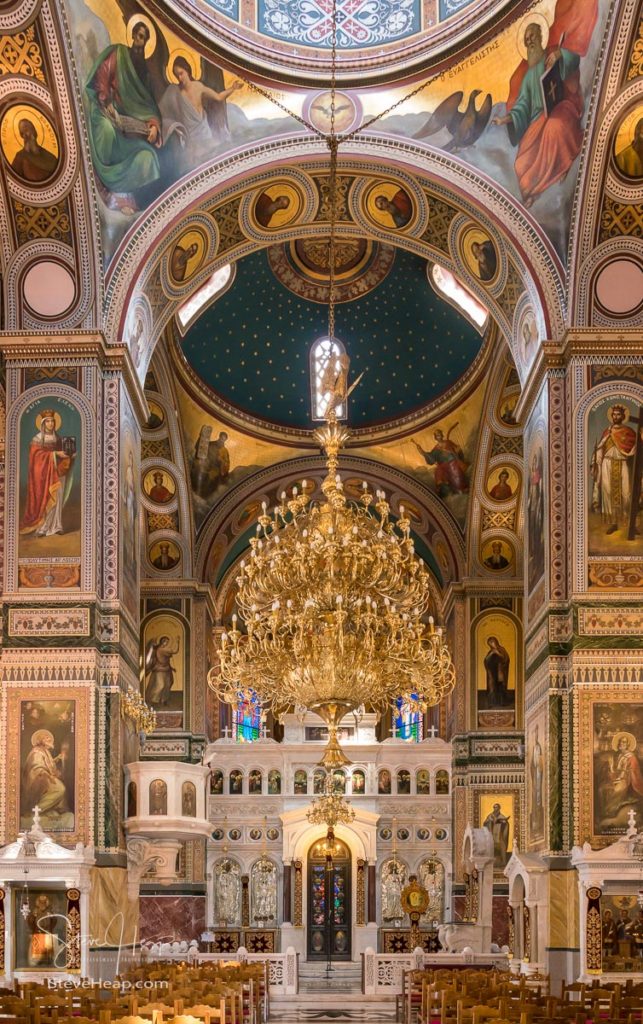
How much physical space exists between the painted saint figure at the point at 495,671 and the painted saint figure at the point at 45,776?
540 inches

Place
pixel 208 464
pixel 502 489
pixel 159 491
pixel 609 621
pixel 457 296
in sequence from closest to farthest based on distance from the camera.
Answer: pixel 609 621 < pixel 457 296 < pixel 502 489 < pixel 159 491 < pixel 208 464

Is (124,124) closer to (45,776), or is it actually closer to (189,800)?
(45,776)

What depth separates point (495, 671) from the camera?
31.7m

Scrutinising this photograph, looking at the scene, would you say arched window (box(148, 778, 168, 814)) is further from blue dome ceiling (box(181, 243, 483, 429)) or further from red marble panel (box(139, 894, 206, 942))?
blue dome ceiling (box(181, 243, 483, 429))

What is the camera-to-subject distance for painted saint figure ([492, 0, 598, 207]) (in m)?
19.8

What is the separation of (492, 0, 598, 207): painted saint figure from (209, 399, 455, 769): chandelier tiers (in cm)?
535

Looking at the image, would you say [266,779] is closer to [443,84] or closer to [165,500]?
[165,500]

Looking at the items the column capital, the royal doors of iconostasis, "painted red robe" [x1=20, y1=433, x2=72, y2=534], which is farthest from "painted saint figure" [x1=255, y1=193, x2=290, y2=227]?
the royal doors of iconostasis

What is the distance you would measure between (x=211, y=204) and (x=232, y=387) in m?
9.26

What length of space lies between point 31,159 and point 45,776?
26.5 ft

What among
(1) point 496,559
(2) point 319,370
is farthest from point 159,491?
(1) point 496,559

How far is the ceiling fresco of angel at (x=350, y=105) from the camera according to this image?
19922 mm

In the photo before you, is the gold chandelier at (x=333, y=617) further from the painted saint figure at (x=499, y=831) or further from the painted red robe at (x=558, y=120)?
the painted saint figure at (x=499, y=831)

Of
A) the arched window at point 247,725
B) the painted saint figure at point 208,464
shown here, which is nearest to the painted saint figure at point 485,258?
the painted saint figure at point 208,464
